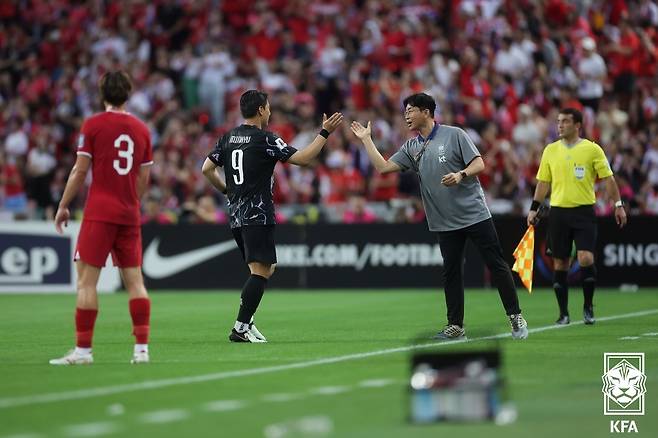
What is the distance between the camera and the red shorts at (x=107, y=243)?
36.4 ft

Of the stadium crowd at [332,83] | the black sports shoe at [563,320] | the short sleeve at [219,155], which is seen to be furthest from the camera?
the stadium crowd at [332,83]

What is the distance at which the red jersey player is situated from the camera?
36.3 ft

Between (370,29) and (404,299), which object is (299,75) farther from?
(404,299)

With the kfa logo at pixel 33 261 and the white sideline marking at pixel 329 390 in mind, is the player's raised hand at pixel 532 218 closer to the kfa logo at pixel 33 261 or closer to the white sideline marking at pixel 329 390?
the white sideline marking at pixel 329 390

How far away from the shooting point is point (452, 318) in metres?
13.8

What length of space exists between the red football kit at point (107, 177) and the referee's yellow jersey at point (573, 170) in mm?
6212

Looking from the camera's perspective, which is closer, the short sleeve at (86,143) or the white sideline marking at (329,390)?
the white sideline marking at (329,390)

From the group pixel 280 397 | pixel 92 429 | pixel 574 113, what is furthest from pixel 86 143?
pixel 574 113

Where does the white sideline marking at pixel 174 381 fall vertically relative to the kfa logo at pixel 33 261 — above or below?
below

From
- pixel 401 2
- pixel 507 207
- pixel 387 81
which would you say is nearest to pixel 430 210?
pixel 507 207

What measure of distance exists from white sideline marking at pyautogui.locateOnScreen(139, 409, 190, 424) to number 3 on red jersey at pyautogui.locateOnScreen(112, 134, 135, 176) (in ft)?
9.84

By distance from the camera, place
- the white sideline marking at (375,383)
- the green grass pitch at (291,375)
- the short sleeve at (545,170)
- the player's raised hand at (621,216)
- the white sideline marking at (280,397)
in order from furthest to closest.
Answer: the short sleeve at (545,170) → the player's raised hand at (621,216) → the white sideline marking at (375,383) → the white sideline marking at (280,397) → the green grass pitch at (291,375)

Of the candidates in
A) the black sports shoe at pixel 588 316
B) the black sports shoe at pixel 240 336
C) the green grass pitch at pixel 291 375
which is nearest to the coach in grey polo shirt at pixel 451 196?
the green grass pitch at pixel 291 375

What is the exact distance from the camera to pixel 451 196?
13.6 m
